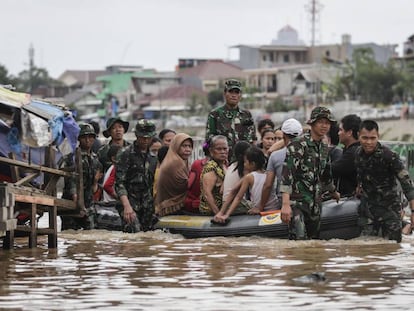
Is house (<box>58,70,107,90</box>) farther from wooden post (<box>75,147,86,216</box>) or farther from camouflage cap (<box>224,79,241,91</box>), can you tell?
wooden post (<box>75,147,86,216</box>)

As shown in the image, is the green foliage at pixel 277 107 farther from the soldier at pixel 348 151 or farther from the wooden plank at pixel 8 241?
the wooden plank at pixel 8 241

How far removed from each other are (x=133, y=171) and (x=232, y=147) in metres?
1.62

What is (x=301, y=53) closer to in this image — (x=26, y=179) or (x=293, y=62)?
(x=293, y=62)

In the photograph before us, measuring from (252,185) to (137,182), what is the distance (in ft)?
5.00

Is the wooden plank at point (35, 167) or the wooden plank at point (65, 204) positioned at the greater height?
the wooden plank at point (35, 167)

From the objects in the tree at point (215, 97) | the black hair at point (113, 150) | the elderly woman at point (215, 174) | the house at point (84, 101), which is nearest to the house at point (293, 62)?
the tree at point (215, 97)

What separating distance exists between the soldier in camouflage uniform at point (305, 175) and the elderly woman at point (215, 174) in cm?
159

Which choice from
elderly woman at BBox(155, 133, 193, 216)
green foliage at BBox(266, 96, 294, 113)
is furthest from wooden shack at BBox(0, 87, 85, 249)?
green foliage at BBox(266, 96, 294, 113)

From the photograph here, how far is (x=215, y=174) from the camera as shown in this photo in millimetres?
16656

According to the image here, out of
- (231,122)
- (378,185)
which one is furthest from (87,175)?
(378,185)

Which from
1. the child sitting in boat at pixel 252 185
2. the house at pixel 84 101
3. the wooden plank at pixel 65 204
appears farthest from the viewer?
the house at pixel 84 101

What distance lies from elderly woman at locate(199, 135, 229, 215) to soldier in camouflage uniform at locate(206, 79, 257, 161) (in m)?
1.08

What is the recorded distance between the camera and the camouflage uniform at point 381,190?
1503cm

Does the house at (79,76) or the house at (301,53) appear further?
the house at (79,76)
